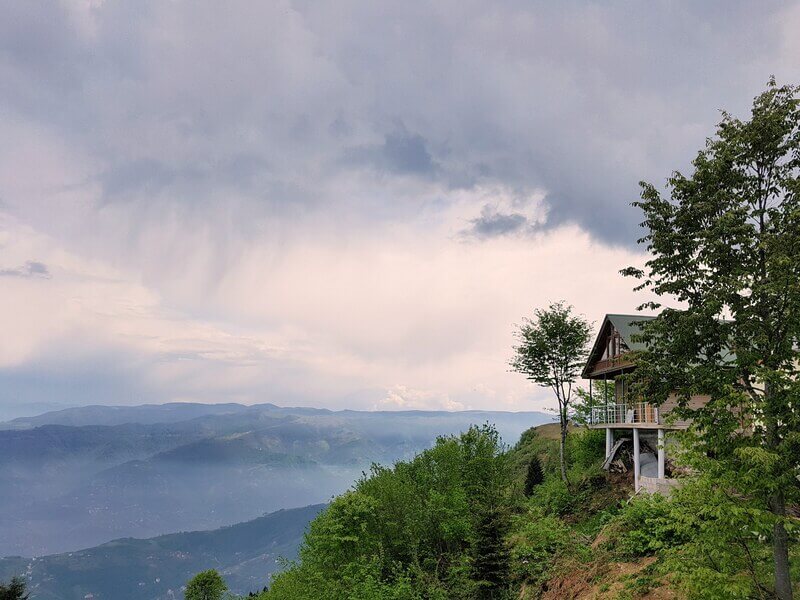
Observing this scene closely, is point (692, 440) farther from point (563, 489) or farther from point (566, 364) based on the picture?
point (566, 364)

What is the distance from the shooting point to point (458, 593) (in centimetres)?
2636

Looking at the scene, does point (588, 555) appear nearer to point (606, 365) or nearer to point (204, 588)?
point (606, 365)

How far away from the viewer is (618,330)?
34875 millimetres

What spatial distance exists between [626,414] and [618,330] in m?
5.61

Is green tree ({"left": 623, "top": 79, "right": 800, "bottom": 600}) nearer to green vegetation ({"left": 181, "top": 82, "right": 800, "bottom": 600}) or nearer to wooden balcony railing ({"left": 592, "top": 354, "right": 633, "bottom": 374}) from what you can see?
green vegetation ({"left": 181, "top": 82, "right": 800, "bottom": 600})

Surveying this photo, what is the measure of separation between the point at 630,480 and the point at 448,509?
11.8 m

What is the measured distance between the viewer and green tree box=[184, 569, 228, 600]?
2923 inches

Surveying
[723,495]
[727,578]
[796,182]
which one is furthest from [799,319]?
[727,578]

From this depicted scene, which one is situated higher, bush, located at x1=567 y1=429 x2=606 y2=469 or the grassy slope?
bush, located at x1=567 y1=429 x2=606 y2=469

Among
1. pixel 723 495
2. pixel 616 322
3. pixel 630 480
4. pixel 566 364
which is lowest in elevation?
pixel 630 480

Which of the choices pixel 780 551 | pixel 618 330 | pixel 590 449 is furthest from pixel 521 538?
pixel 780 551

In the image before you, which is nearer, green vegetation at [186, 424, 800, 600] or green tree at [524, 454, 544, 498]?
green vegetation at [186, 424, 800, 600]

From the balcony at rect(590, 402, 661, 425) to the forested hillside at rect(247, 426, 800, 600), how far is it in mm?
3402

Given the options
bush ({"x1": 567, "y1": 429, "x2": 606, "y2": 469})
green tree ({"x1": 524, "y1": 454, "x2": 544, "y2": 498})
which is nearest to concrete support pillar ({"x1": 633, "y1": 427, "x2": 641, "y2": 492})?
bush ({"x1": 567, "y1": 429, "x2": 606, "y2": 469})
